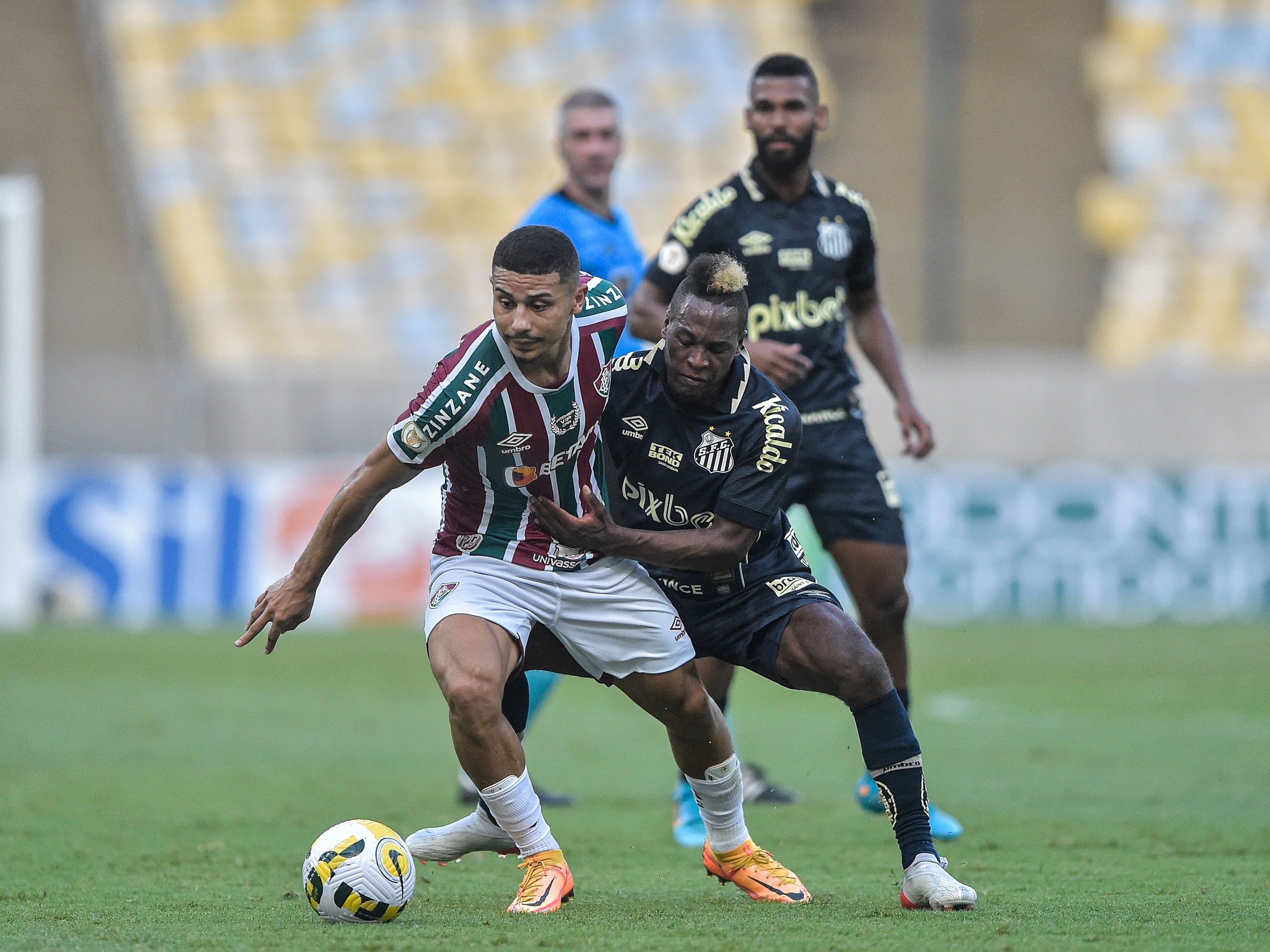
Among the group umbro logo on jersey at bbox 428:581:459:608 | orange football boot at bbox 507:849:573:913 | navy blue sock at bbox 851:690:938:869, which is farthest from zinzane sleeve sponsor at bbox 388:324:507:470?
navy blue sock at bbox 851:690:938:869

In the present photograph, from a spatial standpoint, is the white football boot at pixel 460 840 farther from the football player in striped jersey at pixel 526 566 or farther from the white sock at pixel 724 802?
the white sock at pixel 724 802

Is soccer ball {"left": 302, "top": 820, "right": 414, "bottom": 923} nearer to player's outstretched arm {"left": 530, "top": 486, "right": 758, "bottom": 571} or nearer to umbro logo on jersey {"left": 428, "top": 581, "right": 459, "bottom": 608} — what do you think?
umbro logo on jersey {"left": 428, "top": 581, "right": 459, "bottom": 608}

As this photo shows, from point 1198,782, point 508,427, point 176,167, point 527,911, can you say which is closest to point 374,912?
point 527,911

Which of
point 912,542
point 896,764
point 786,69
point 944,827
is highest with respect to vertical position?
point 786,69

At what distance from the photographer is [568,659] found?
545cm

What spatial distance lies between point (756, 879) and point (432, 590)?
52.3 inches

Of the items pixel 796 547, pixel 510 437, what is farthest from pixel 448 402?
pixel 796 547

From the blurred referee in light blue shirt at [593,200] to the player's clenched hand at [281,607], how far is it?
2.65m

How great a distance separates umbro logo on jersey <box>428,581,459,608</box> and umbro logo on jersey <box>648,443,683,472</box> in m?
0.72

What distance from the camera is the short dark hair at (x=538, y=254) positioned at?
16.3 ft

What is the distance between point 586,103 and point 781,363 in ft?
6.63

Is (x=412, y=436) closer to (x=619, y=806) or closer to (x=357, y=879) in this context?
(x=357, y=879)

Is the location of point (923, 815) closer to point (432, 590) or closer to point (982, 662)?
point (432, 590)

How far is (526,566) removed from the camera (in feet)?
17.4
